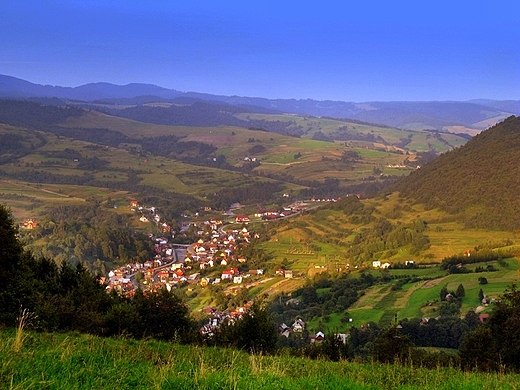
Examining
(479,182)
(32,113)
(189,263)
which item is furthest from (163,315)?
(32,113)

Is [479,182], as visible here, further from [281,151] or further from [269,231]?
[281,151]

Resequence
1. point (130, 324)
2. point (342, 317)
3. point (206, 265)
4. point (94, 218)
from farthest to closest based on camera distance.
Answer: point (94, 218)
point (206, 265)
point (342, 317)
point (130, 324)

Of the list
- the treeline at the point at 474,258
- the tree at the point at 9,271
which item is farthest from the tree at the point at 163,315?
the treeline at the point at 474,258

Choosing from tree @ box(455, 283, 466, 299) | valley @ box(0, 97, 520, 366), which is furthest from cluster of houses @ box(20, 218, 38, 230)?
tree @ box(455, 283, 466, 299)

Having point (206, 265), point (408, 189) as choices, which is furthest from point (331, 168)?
point (206, 265)

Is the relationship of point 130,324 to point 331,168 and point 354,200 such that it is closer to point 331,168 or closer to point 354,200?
point 354,200

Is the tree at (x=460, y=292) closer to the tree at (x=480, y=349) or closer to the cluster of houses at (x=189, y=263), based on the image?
the tree at (x=480, y=349)

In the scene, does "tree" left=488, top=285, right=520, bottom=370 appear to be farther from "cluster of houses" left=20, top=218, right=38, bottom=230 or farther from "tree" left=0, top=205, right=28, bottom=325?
"cluster of houses" left=20, top=218, right=38, bottom=230

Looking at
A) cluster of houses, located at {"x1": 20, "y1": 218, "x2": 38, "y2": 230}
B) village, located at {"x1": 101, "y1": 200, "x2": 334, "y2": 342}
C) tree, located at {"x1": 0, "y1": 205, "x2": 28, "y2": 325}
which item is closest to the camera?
tree, located at {"x1": 0, "y1": 205, "x2": 28, "y2": 325}
